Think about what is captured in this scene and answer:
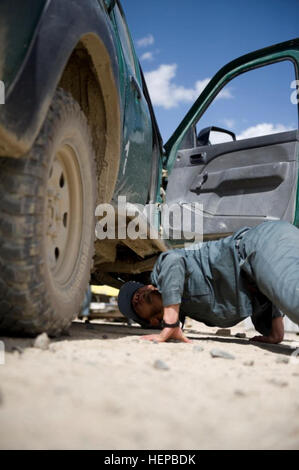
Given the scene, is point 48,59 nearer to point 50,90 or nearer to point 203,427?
point 50,90

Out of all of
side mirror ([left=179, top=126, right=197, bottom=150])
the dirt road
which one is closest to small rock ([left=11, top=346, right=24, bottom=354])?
the dirt road

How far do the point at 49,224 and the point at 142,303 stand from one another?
1307mm

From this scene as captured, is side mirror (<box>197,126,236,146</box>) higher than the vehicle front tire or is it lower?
higher

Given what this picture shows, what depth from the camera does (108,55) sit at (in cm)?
191

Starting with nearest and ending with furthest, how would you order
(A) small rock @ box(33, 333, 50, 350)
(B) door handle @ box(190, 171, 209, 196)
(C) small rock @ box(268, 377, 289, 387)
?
(C) small rock @ box(268, 377, 289, 387), (A) small rock @ box(33, 333, 50, 350), (B) door handle @ box(190, 171, 209, 196)

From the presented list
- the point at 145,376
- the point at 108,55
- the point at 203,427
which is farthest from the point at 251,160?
the point at 203,427

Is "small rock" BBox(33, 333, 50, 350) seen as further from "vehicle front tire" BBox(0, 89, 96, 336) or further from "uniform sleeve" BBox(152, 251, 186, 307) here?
"uniform sleeve" BBox(152, 251, 186, 307)

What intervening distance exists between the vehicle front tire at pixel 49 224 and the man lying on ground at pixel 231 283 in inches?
22.5

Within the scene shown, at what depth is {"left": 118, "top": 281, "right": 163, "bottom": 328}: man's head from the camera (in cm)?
276

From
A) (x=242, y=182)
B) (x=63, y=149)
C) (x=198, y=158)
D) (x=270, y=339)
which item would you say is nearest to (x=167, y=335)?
(x=270, y=339)

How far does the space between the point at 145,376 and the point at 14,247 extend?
638 mm

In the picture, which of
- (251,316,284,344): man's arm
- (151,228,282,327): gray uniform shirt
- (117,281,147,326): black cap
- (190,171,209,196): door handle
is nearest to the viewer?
(151,228,282,327): gray uniform shirt

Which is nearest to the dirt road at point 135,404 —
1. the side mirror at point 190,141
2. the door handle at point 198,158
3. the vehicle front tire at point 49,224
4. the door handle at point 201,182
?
the vehicle front tire at point 49,224

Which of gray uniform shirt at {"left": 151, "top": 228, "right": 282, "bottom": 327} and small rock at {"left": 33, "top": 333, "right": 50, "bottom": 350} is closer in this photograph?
small rock at {"left": 33, "top": 333, "right": 50, "bottom": 350}
